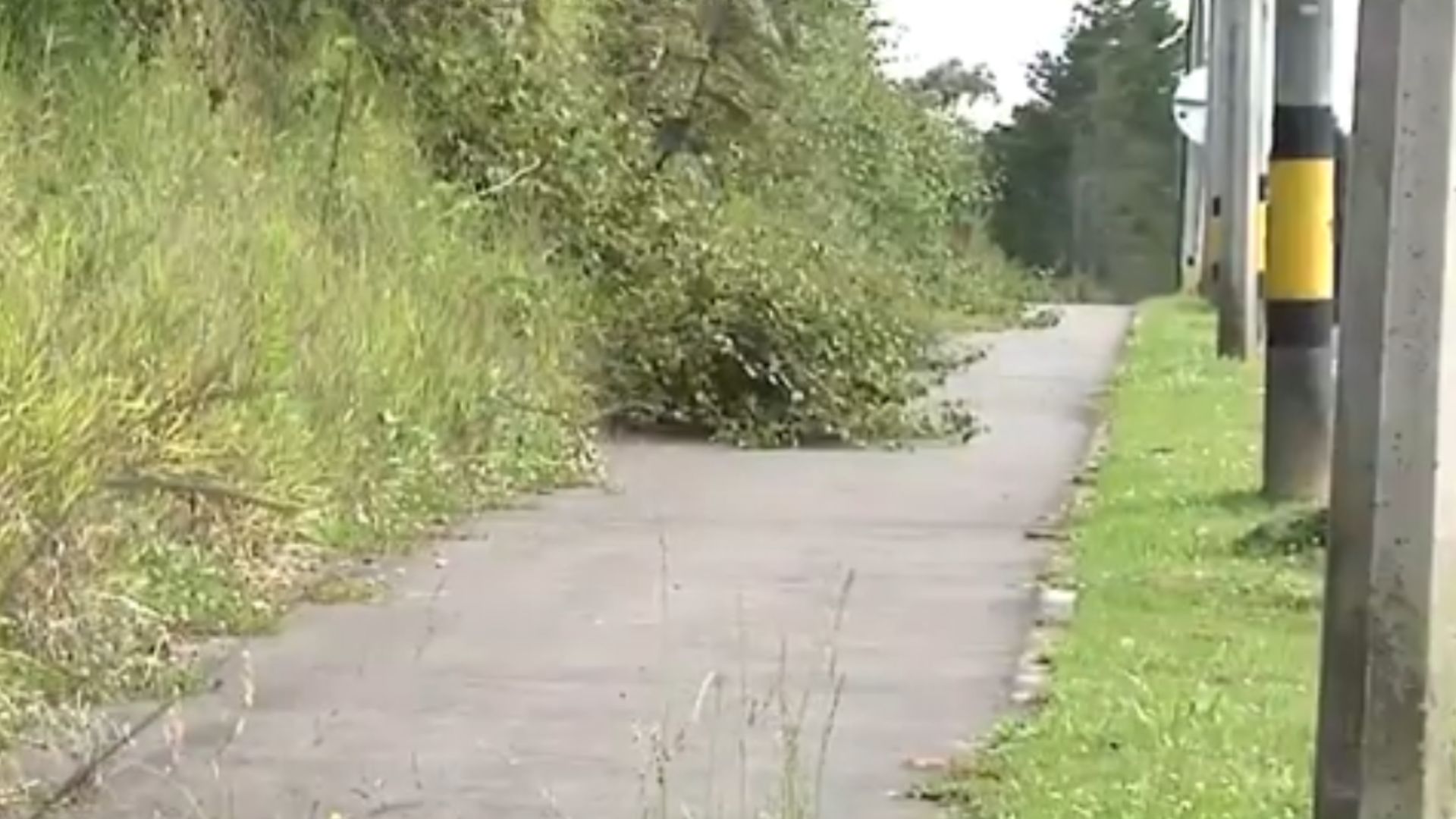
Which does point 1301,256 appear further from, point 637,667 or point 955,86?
point 955,86

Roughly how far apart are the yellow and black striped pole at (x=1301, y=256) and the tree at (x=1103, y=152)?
158 ft

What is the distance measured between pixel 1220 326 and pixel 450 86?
1118cm

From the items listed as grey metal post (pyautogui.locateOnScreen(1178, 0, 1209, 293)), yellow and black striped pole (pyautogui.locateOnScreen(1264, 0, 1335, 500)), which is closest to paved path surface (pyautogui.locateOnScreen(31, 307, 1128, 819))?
yellow and black striped pole (pyautogui.locateOnScreen(1264, 0, 1335, 500))

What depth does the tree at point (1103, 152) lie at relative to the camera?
6200cm

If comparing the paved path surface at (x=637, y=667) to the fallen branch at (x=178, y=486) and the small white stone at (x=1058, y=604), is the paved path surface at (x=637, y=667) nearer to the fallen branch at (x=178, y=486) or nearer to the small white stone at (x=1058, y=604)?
the small white stone at (x=1058, y=604)

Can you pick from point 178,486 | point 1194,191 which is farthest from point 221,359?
point 1194,191

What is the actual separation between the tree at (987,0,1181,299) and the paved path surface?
4874 centimetres

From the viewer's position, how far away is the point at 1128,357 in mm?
25734

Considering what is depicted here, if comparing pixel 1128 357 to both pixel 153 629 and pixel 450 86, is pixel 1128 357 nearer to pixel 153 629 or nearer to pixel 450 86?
pixel 450 86

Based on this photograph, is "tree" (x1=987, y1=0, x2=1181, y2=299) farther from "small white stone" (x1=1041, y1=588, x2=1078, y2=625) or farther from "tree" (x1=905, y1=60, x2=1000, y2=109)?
"small white stone" (x1=1041, y1=588, x2=1078, y2=625)

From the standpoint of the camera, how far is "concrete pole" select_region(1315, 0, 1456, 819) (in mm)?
5578

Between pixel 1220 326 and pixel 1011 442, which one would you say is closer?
pixel 1011 442

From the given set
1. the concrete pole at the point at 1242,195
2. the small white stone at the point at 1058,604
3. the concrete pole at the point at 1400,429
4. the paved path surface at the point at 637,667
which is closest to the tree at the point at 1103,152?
the concrete pole at the point at 1242,195

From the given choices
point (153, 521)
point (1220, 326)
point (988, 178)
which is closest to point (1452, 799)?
point (153, 521)
